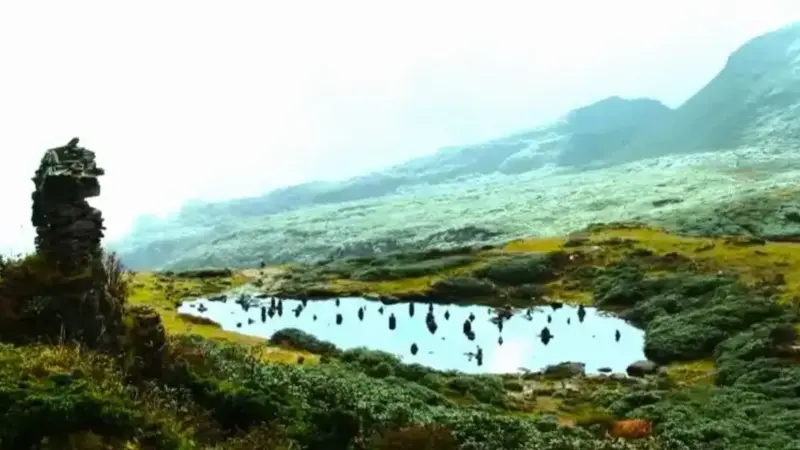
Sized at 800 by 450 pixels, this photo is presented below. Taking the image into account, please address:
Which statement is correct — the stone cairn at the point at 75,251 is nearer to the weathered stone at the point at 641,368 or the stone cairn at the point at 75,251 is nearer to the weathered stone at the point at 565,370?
the weathered stone at the point at 565,370

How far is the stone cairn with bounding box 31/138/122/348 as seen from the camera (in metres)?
31.1

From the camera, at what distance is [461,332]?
279 ft

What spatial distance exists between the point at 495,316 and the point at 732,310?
83.3 ft

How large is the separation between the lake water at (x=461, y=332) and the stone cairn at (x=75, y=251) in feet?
135

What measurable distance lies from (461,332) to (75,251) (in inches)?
2237

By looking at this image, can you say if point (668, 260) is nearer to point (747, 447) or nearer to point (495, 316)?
point (495, 316)

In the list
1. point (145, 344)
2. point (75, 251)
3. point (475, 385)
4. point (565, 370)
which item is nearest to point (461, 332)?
point (565, 370)

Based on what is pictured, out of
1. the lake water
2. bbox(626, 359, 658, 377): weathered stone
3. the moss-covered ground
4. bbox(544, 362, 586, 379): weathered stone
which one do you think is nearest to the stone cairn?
the moss-covered ground

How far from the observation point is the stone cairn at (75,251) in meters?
31.1

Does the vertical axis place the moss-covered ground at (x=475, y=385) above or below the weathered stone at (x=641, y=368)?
above

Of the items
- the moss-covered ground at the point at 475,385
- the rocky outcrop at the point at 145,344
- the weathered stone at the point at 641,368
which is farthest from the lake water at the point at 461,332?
the rocky outcrop at the point at 145,344

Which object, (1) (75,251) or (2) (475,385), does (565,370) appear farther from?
(1) (75,251)

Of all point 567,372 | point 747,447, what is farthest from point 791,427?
point 567,372

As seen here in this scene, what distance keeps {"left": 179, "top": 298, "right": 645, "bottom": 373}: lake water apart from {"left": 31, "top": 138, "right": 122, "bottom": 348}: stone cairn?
41.0 m
